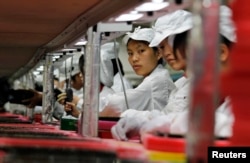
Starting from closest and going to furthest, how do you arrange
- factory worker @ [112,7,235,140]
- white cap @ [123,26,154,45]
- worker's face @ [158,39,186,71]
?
factory worker @ [112,7,235,140]
worker's face @ [158,39,186,71]
white cap @ [123,26,154,45]

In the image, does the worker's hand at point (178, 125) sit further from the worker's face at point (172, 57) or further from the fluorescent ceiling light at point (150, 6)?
the worker's face at point (172, 57)

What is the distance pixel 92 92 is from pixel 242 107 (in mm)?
675

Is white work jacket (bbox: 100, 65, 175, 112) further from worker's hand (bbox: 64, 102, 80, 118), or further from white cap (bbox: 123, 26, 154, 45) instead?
worker's hand (bbox: 64, 102, 80, 118)

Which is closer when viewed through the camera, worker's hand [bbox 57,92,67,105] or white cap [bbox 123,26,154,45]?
white cap [bbox 123,26,154,45]

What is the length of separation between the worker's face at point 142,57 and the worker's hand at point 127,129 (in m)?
0.80

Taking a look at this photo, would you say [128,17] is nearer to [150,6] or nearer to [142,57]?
[150,6]

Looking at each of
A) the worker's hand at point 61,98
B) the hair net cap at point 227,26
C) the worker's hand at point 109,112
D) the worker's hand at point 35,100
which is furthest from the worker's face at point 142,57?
the hair net cap at point 227,26

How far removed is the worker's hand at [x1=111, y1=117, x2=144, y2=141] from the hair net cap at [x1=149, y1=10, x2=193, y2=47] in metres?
0.27

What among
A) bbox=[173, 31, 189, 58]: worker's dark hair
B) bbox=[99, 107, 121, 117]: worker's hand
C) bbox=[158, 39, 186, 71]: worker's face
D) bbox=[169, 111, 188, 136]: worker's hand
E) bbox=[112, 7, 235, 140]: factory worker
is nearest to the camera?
bbox=[169, 111, 188, 136]: worker's hand

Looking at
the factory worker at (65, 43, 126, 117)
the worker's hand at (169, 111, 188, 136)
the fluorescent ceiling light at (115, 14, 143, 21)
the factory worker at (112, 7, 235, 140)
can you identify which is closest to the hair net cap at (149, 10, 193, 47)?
the factory worker at (112, 7, 235, 140)

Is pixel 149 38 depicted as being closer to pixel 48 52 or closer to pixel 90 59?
pixel 48 52

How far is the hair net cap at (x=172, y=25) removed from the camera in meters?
1.50

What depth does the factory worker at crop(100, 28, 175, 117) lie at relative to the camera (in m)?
2.30

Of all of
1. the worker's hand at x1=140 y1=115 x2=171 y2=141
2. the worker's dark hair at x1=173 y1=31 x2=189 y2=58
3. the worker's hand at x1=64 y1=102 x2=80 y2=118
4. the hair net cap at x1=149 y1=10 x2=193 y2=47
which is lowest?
the worker's hand at x1=64 y1=102 x2=80 y2=118
